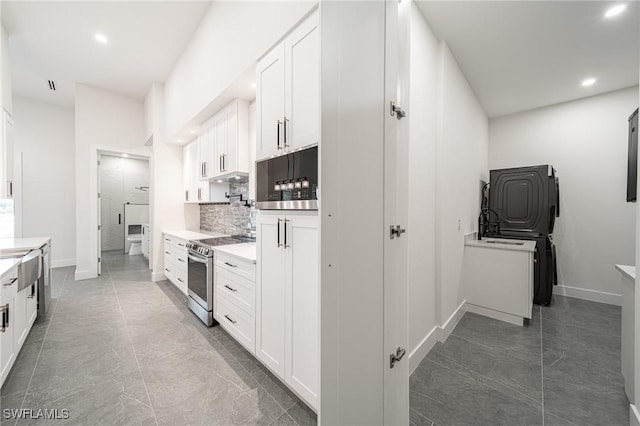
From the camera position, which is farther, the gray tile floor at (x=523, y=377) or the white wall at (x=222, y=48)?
the white wall at (x=222, y=48)

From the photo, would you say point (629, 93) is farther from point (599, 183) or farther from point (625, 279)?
point (625, 279)

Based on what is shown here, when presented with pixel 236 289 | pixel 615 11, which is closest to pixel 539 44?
pixel 615 11

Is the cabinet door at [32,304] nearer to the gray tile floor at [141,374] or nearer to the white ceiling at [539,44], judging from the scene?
the gray tile floor at [141,374]

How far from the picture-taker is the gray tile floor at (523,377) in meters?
1.47

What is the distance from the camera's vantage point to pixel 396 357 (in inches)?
45.1

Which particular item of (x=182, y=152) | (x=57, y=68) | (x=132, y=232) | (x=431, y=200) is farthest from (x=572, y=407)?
(x=132, y=232)

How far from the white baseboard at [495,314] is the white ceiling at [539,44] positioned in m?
2.74

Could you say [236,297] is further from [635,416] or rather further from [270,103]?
[635,416]

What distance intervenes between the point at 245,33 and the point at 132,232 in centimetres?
688

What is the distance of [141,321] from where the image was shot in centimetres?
265

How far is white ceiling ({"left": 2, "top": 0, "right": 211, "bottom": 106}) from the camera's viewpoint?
267 centimetres

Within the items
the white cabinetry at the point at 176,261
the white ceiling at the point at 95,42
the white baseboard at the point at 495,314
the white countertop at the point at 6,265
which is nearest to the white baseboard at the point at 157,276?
the white cabinetry at the point at 176,261

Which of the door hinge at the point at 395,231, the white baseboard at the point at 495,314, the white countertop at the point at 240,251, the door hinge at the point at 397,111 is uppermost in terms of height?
the door hinge at the point at 397,111

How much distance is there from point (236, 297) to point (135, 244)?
5.93 m
